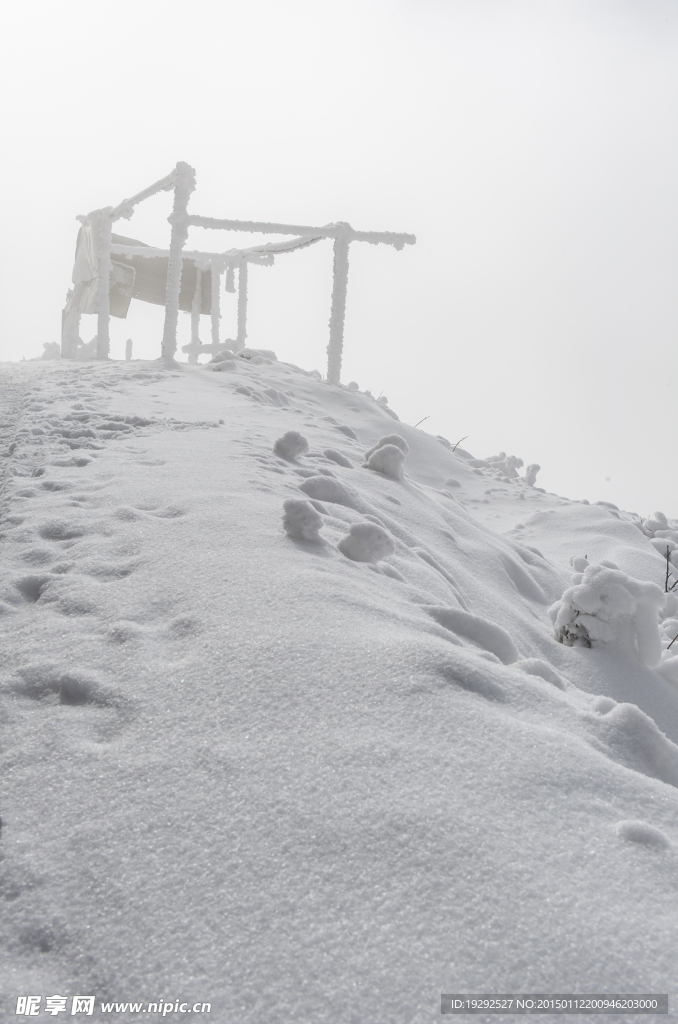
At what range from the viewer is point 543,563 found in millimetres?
4465

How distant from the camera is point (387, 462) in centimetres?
441

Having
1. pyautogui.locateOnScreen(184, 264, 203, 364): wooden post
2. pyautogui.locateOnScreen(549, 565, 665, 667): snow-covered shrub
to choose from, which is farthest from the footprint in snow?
pyautogui.locateOnScreen(184, 264, 203, 364): wooden post

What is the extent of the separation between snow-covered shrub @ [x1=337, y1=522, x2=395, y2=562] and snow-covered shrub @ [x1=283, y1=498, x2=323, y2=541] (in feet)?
0.41

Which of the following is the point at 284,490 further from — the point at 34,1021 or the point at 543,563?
the point at 34,1021

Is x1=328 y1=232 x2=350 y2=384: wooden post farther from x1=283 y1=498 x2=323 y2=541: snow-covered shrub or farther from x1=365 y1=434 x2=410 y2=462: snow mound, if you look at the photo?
x1=283 y1=498 x2=323 y2=541: snow-covered shrub

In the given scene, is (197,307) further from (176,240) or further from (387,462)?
(387,462)

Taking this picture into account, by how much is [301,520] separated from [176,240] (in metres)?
7.47

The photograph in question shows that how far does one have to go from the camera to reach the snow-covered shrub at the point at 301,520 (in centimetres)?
238

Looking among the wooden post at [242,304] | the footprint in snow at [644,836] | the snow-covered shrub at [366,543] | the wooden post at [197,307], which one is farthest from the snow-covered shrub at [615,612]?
the wooden post at [197,307]

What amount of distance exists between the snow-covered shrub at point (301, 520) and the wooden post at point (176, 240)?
6.38 meters

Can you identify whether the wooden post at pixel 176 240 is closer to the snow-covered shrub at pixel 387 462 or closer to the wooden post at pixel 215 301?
the snow-covered shrub at pixel 387 462

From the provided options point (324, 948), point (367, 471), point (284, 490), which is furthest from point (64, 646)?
point (367, 471)

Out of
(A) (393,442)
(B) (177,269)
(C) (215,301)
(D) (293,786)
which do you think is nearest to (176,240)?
(B) (177,269)

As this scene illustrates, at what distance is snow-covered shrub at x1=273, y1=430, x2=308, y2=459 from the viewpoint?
3.79 metres
